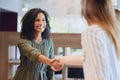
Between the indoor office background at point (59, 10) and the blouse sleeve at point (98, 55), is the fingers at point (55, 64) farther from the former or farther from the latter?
the indoor office background at point (59, 10)

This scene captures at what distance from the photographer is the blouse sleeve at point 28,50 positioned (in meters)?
1.93

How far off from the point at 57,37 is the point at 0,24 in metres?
2.90

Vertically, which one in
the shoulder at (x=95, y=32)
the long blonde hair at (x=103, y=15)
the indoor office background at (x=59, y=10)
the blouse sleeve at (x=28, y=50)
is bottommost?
the blouse sleeve at (x=28, y=50)

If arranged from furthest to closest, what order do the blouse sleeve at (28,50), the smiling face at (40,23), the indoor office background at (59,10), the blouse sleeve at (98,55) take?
1. the indoor office background at (59,10)
2. the smiling face at (40,23)
3. the blouse sleeve at (28,50)
4. the blouse sleeve at (98,55)

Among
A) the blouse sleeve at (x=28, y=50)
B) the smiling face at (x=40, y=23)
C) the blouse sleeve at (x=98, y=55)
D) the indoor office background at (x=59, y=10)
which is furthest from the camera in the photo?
the indoor office background at (x=59, y=10)

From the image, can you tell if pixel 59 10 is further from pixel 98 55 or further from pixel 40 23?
pixel 98 55

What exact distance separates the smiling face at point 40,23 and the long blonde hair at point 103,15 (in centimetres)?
100

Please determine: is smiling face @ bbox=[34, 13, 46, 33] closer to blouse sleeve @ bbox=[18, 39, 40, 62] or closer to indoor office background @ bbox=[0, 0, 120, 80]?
blouse sleeve @ bbox=[18, 39, 40, 62]

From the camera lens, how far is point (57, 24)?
18.3ft

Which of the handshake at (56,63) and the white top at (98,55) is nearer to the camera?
the white top at (98,55)

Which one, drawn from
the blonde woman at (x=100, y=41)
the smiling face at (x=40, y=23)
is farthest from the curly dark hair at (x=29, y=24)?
the blonde woman at (x=100, y=41)

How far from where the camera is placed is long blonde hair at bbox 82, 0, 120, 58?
1070 millimetres

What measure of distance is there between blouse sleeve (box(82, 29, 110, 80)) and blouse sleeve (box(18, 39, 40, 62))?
36.3 inches

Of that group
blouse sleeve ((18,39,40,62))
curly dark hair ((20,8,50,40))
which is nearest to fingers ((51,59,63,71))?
blouse sleeve ((18,39,40,62))
